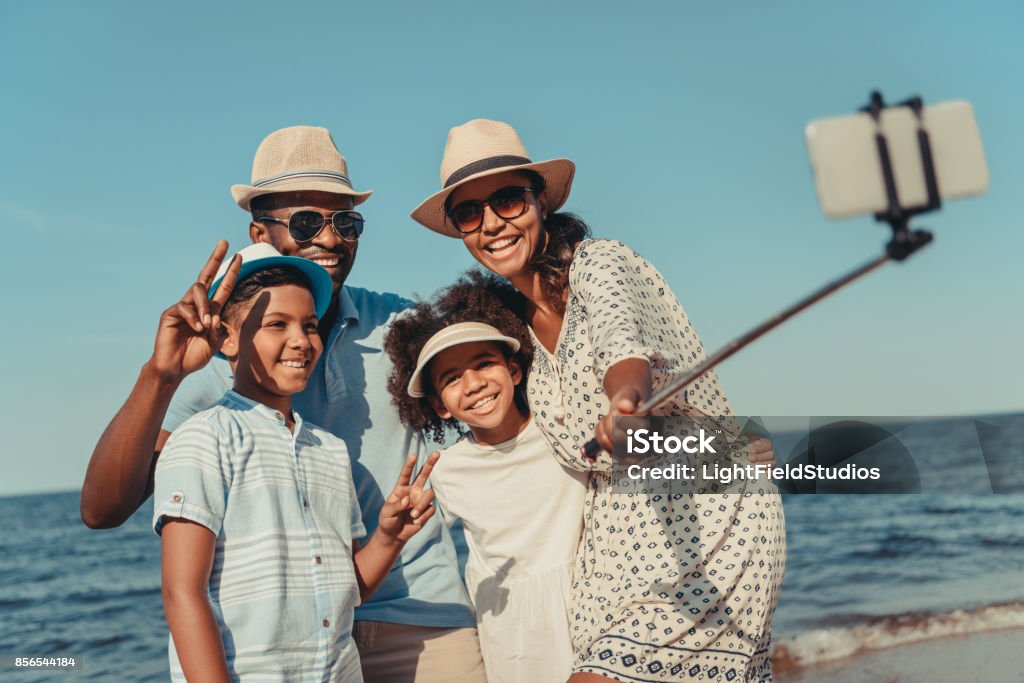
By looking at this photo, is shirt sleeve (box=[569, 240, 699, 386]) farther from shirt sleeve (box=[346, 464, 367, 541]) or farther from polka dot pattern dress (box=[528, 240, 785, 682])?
shirt sleeve (box=[346, 464, 367, 541])

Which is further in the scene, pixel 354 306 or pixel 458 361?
pixel 354 306

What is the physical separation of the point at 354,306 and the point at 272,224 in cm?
49

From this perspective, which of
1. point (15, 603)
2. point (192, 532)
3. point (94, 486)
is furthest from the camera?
point (15, 603)

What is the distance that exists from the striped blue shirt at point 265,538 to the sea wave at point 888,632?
23.8ft

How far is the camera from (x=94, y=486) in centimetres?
319

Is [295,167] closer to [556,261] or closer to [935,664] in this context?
[556,261]

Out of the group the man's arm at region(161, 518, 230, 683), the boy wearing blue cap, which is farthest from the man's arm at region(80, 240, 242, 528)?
the man's arm at region(161, 518, 230, 683)

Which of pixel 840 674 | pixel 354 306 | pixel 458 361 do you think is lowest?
pixel 840 674

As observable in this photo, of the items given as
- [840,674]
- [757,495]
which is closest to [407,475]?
[757,495]

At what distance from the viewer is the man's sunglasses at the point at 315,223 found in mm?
4121

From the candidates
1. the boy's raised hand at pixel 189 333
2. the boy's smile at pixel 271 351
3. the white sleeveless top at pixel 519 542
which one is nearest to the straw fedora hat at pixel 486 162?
the boy's smile at pixel 271 351

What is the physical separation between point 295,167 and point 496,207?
3.47 ft

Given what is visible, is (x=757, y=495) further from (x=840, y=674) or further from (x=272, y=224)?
(x=840, y=674)

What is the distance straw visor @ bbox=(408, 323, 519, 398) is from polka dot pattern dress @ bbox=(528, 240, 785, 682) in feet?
1.43
